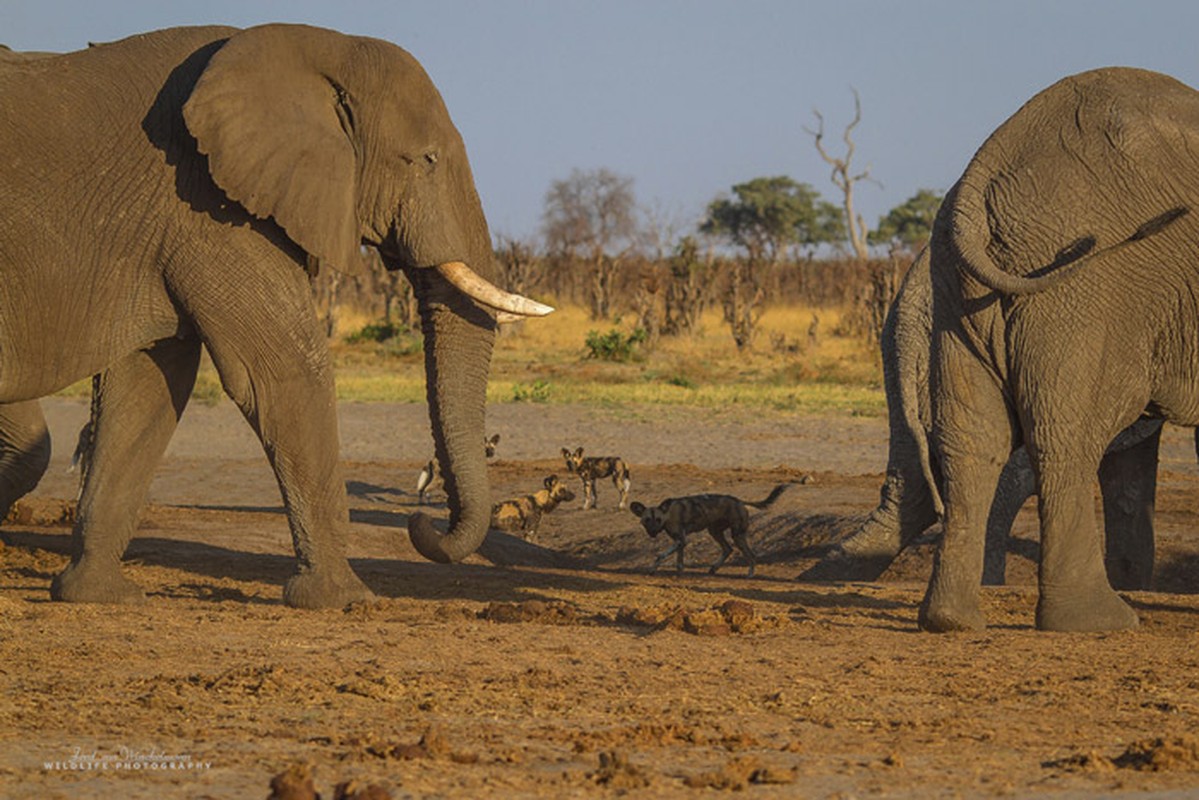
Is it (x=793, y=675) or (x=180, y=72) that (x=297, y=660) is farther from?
(x=180, y=72)

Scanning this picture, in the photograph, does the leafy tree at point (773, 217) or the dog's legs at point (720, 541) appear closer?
the dog's legs at point (720, 541)

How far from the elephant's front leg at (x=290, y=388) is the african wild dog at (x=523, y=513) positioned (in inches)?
190

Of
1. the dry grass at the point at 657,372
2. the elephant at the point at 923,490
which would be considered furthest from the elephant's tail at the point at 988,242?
the dry grass at the point at 657,372

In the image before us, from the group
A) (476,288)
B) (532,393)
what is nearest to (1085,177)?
(476,288)

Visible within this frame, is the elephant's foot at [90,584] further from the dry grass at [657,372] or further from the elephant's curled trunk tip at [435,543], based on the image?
the dry grass at [657,372]

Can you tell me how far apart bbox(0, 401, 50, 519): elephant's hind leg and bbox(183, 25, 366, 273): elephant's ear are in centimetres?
306

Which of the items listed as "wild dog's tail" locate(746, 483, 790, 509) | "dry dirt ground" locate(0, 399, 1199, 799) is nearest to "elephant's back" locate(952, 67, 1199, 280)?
"dry dirt ground" locate(0, 399, 1199, 799)

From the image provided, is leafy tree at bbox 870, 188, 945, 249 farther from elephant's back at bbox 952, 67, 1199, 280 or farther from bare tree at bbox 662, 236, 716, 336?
elephant's back at bbox 952, 67, 1199, 280

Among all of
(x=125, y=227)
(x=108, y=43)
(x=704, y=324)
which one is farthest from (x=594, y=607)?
(x=704, y=324)

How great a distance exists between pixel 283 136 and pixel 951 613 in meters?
3.46

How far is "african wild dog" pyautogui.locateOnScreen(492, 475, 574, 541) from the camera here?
526 inches

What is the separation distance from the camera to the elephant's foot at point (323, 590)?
27.4ft

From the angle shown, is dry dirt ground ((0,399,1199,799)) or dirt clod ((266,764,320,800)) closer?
dirt clod ((266,764,320,800))

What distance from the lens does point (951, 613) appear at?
767cm
